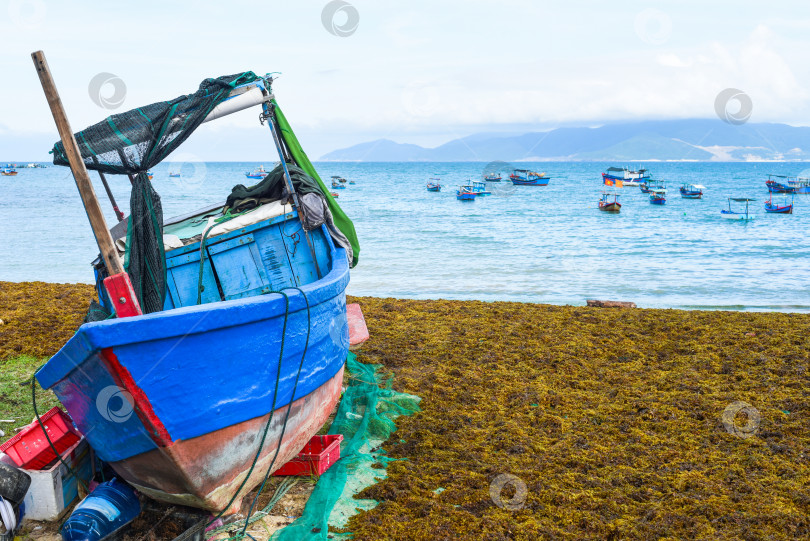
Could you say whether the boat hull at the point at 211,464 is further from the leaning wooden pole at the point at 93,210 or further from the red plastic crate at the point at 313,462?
the leaning wooden pole at the point at 93,210

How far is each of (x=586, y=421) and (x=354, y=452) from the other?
2.38 m

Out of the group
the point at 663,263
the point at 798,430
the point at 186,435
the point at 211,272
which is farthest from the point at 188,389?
the point at 663,263

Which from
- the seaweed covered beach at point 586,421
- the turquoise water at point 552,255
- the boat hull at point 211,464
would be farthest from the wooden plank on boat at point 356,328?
the turquoise water at point 552,255

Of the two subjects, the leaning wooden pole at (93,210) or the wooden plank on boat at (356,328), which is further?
the wooden plank on boat at (356,328)

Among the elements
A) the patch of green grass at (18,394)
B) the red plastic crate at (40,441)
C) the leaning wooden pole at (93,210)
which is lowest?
the patch of green grass at (18,394)

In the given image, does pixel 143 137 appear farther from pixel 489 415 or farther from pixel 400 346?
pixel 400 346

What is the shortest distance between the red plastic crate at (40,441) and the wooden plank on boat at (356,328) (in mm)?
3388

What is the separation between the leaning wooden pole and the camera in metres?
4.14

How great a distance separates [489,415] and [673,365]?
2.93 meters

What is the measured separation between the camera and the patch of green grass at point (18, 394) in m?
6.27

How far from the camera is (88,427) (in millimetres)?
4484

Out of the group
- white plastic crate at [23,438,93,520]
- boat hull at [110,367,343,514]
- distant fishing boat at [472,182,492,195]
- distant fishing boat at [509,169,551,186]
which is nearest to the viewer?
boat hull at [110,367,343,514]

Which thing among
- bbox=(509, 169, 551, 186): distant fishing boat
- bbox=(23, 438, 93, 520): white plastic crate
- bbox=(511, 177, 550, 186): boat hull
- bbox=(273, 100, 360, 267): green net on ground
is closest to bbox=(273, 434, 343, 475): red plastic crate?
bbox=(23, 438, 93, 520): white plastic crate

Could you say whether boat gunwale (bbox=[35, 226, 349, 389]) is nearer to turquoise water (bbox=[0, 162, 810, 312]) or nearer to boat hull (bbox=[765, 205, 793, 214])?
turquoise water (bbox=[0, 162, 810, 312])
